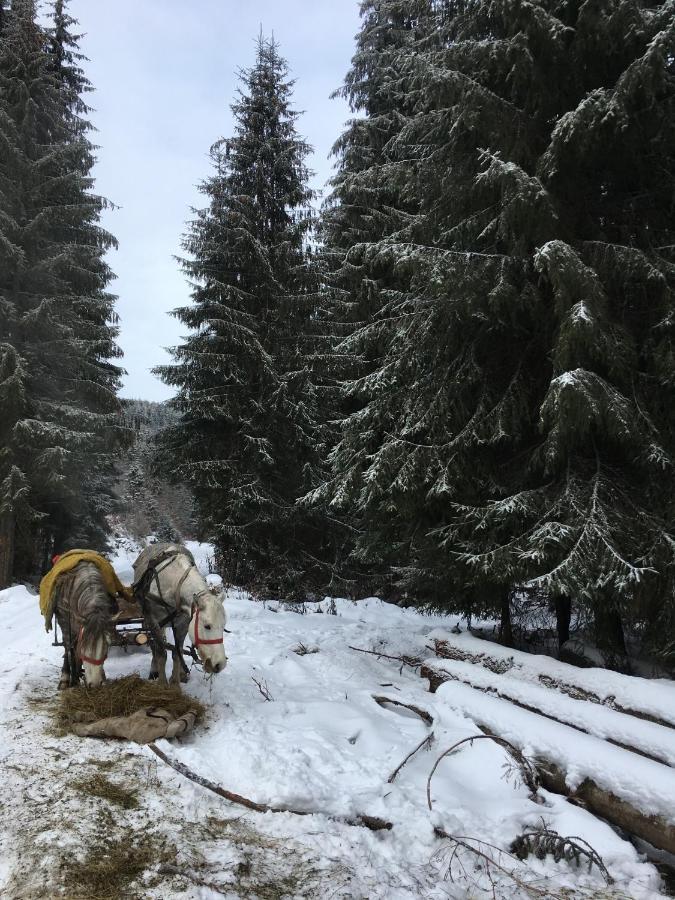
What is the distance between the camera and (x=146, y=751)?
379 centimetres

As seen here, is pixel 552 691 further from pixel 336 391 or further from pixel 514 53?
pixel 336 391

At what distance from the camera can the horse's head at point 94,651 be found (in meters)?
4.33

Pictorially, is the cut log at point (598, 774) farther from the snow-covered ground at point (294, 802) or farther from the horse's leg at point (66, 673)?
the horse's leg at point (66, 673)

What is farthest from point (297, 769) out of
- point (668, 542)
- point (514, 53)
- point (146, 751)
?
point (514, 53)

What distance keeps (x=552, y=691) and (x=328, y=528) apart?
904 centimetres

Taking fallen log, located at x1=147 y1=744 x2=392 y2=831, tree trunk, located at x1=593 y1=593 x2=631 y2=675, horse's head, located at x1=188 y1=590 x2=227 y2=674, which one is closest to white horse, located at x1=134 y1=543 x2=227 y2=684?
horse's head, located at x1=188 y1=590 x2=227 y2=674

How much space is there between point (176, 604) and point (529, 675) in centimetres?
381

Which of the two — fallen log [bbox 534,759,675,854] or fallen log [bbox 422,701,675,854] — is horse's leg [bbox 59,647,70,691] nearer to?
fallen log [bbox 422,701,675,854]

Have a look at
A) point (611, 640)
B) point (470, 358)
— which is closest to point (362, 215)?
point (470, 358)

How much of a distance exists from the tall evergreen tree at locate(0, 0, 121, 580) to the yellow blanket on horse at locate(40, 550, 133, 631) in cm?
723

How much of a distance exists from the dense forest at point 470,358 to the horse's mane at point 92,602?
3297 millimetres

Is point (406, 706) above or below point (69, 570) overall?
below

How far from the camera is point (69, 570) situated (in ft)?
16.1

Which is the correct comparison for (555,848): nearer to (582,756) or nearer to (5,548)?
(582,756)
